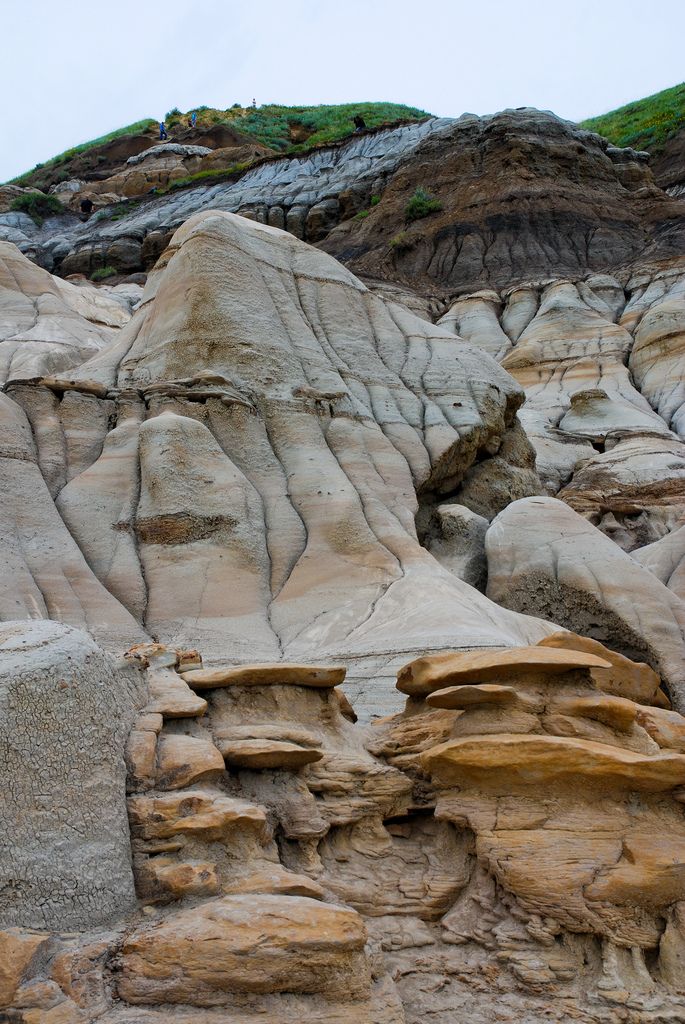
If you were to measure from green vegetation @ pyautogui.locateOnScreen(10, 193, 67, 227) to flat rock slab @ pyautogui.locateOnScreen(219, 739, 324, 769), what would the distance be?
47517 millimetres

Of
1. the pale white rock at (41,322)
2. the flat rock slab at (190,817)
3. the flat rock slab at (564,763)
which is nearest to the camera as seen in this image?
the flat rock slab at (190,817)

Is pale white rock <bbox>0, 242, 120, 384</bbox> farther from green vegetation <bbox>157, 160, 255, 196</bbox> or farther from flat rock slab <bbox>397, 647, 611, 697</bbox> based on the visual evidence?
green vegetation <bbox>157, 160, 255, 196</bbox>

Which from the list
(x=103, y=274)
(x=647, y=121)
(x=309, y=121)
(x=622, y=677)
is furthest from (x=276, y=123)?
(x=622, y=677)

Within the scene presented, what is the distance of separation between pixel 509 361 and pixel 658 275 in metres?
6.45

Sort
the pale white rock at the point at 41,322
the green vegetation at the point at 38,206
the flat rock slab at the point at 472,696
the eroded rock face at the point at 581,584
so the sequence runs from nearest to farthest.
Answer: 1. the flat rock slab at the point at 472,696
2. the eroded rock face at the point at 581,584
3. the pale white rock at the point at 41,322
4. the green vegetation at the point at 38,206

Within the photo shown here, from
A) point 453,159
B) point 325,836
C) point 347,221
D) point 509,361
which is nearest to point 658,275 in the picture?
point 509,361

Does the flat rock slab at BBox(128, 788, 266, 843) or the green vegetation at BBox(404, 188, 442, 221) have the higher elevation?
the green vegetation at BBox(404, 188, 442, 221)

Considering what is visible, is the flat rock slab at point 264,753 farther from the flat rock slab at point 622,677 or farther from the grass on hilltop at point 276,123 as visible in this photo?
the grass on hilltop at point 276,123

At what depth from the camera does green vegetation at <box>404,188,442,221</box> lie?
124 ft

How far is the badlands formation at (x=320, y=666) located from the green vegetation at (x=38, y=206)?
2490cm

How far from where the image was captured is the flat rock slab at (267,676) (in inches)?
278

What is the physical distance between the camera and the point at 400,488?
46.6 ft

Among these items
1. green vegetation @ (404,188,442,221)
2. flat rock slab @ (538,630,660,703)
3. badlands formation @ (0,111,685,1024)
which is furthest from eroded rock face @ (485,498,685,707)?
green vegetation @ (404,188,442,221)

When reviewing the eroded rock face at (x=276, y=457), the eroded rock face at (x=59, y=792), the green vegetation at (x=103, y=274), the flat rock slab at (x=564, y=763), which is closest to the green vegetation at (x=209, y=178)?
the green vegetation at (x=103, y=274)
